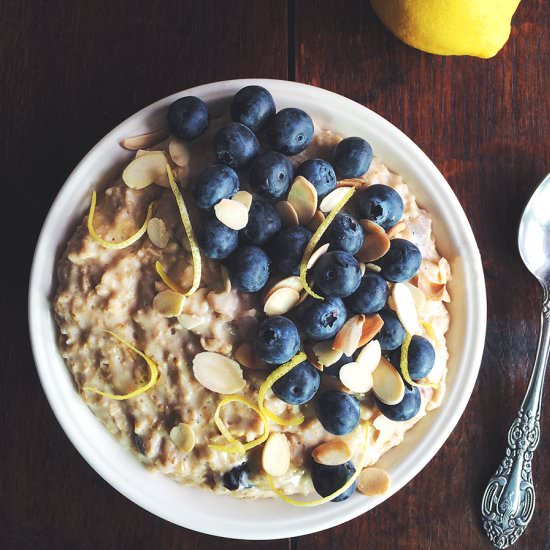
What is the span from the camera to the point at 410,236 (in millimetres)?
1113

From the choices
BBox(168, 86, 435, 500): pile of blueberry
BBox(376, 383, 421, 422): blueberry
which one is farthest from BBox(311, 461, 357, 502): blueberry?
BBox(376, 383, 421, 422): blueberry

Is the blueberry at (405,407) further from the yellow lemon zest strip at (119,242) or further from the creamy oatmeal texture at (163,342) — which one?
the yellow lemon zest strip at (119,242)

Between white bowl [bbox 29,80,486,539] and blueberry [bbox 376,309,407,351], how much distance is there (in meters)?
0.17

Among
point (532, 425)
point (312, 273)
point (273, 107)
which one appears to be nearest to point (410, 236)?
point (312, 273)

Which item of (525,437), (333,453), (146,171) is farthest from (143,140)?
(525,437)

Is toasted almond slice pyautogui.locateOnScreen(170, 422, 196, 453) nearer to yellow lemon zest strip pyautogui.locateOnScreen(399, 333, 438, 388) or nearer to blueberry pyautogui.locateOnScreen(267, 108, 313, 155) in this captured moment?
yellow lemon zest strip pyautogui.locateOnScreen(399, 333, 438, 388)

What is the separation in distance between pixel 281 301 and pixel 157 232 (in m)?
0.23

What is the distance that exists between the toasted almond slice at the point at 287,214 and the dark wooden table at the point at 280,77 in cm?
37

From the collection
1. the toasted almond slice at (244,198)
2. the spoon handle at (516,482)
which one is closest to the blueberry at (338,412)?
the toasted almond slice at (244,198)

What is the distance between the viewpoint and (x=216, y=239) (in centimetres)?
98

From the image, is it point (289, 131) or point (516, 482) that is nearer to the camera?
point (289, 131)

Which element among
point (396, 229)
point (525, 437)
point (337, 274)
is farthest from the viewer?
point (525, 437)

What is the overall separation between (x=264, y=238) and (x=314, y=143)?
208 millimetres

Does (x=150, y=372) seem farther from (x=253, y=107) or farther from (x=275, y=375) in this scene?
(x=253, y=107)
